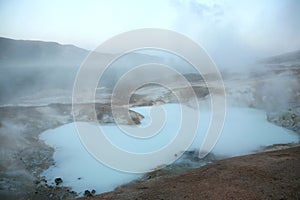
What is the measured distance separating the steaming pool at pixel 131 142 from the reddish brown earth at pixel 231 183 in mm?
2041

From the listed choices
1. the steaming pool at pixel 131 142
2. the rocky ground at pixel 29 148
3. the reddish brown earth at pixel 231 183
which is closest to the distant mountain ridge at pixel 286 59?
the steaming pool at pixel 131 142

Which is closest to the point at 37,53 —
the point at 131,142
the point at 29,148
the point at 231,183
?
the point at 29,148

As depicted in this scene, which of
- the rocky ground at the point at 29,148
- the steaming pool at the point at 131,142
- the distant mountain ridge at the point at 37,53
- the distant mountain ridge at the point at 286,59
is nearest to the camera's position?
the rocky ground at the point at 29,148

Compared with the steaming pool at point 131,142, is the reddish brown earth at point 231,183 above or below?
below

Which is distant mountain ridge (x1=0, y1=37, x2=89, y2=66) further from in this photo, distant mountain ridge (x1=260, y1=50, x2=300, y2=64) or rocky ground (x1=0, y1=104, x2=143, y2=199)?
rocky ground (x1=0, y1=104, x2=143, y2=199)

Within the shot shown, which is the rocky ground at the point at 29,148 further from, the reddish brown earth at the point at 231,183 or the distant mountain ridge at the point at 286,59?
the distant mountain ridge at the point at 286,59

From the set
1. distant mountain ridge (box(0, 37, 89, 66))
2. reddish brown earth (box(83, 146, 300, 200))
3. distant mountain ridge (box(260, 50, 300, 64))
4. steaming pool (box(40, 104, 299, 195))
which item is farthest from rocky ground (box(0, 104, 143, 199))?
distant mountain ridge (box(0, 37, 89, 66))

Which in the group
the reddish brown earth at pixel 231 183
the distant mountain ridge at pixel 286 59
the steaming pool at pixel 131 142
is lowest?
the reddish brown earth at pixel 231 183

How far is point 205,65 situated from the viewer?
45.0 meters

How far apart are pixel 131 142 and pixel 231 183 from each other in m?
6.48

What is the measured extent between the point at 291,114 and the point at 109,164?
11.5 meters

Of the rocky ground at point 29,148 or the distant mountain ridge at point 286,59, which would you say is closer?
the rocky ground at point 29,148

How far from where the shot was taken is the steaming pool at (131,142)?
9.11 metres

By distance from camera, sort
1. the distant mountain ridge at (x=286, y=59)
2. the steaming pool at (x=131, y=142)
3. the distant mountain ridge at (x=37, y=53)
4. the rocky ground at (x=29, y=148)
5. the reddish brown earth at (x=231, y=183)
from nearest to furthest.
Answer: the reddish brown earth at (x=231, y=183), the rocky ground at (x=29, y=148), the steaming pool at (x=131, y=142), the distant mountain ridge at (x=286, y=59), the distant mountain ridge at (x=37, y=53)
